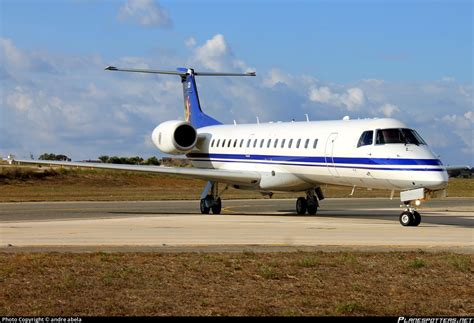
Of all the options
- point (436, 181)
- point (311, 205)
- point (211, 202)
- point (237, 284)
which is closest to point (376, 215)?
point (311, 205)

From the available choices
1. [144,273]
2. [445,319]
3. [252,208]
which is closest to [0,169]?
[252,208]

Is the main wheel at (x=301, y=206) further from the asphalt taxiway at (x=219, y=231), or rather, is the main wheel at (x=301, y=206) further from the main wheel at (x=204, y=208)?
the main wheel at (x=204, y=208)

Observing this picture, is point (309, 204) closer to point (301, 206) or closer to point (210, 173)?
point (301, 206)

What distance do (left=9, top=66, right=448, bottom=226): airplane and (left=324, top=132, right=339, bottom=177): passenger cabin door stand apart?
34 millimetres

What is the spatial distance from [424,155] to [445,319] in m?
14.9

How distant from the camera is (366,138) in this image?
86.1ft

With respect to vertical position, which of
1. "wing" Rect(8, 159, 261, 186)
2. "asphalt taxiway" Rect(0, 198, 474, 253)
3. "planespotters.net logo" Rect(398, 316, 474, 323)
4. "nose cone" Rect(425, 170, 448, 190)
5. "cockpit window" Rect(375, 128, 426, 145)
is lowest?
"planespotters.net logo" Rect(398, 316, 474, 323)

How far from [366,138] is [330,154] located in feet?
5.81

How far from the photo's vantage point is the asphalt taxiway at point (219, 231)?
1794 cm

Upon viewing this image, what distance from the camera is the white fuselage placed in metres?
24.3

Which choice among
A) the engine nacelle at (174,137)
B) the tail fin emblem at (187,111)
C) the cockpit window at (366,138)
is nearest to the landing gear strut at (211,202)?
the engine nacelle at (174,137)

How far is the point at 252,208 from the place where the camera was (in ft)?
120

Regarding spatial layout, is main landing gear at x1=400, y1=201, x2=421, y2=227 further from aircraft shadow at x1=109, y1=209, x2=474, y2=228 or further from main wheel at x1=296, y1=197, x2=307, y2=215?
main wheel at x1=296, y1=197, x2=307, y2=215

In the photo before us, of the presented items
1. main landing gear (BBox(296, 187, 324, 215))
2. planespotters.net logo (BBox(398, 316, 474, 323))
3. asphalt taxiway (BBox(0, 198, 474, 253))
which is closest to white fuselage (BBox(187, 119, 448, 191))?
main landing gear (BBox(296, 187, 324, 215))
